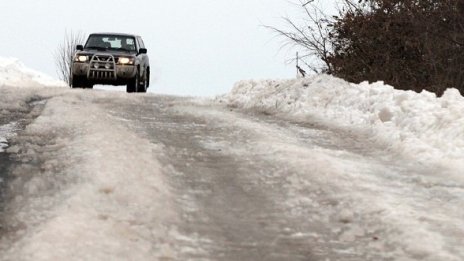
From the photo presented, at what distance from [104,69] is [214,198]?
12354 millimetres

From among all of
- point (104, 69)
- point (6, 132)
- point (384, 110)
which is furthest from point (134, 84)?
point (384, 110)

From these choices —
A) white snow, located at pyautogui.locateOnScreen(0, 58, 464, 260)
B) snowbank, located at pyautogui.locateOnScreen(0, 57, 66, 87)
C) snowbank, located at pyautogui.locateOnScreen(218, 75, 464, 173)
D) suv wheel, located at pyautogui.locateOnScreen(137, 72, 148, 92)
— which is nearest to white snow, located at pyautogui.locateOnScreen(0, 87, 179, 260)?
white snow, located at pyautogui.locateOnScreen(0, 58, 464, 260)

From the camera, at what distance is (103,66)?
16.3 meters

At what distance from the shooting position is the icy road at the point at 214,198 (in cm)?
353

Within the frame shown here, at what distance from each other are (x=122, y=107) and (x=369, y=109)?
439 centimetres

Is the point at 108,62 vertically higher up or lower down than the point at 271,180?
higher up

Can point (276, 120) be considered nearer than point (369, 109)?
No

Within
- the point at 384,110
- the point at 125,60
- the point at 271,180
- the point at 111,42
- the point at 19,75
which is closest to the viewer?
the point at 271,180

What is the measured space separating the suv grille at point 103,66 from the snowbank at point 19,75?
5.31 m

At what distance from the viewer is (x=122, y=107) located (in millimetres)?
10758

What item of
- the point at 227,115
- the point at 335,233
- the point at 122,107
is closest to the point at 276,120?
the point at 227,115

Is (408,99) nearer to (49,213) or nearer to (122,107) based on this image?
(122,107)

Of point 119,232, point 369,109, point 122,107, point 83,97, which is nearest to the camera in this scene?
point 119,232

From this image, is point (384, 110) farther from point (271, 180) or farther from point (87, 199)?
point (87, 199)
